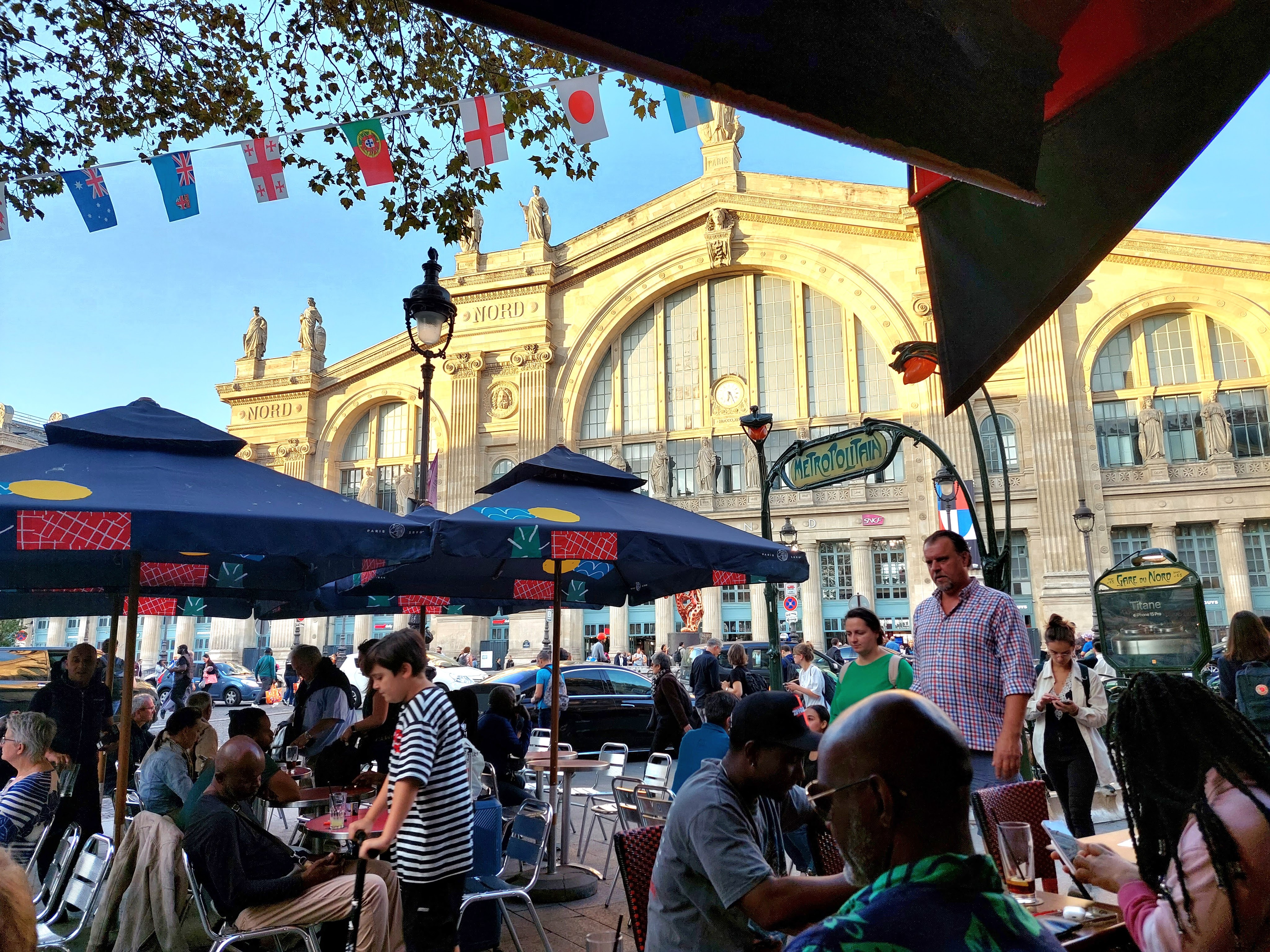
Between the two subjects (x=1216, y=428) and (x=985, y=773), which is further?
(x=1216, y=428)

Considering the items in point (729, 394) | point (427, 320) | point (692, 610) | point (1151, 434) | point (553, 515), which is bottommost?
point (692, 610)

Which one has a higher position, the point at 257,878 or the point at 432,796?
the point at 432,796

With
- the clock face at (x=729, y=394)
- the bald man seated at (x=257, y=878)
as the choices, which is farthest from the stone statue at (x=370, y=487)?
the bald man seated at (x=257, y=878)

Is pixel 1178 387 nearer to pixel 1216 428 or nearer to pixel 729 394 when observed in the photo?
pixel 1216 428

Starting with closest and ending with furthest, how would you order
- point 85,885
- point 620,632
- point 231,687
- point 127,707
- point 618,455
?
point 85,885 < point 127,707 < point 231,687 < point 620,632 < point 618,455

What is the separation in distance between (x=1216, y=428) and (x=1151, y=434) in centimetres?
195

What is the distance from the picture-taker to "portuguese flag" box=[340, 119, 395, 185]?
26.6 feet

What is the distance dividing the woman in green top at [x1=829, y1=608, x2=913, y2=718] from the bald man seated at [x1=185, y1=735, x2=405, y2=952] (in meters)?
2.97

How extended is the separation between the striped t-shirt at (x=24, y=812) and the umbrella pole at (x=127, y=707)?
43cm

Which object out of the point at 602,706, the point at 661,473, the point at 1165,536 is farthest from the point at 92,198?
the point at 1165,536

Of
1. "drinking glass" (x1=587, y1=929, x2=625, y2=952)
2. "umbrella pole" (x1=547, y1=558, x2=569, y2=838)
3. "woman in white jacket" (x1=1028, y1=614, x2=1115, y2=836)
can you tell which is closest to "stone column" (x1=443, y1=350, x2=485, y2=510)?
"umbrella pole" (x1=547, y1=558, x2=569, y2=838)

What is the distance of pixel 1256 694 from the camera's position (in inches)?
253

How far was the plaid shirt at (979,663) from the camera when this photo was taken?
462 centimetres

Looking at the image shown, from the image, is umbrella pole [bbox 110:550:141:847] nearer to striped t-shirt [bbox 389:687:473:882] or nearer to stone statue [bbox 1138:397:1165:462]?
striped t-shirt [bbox 389:687:473:882]
